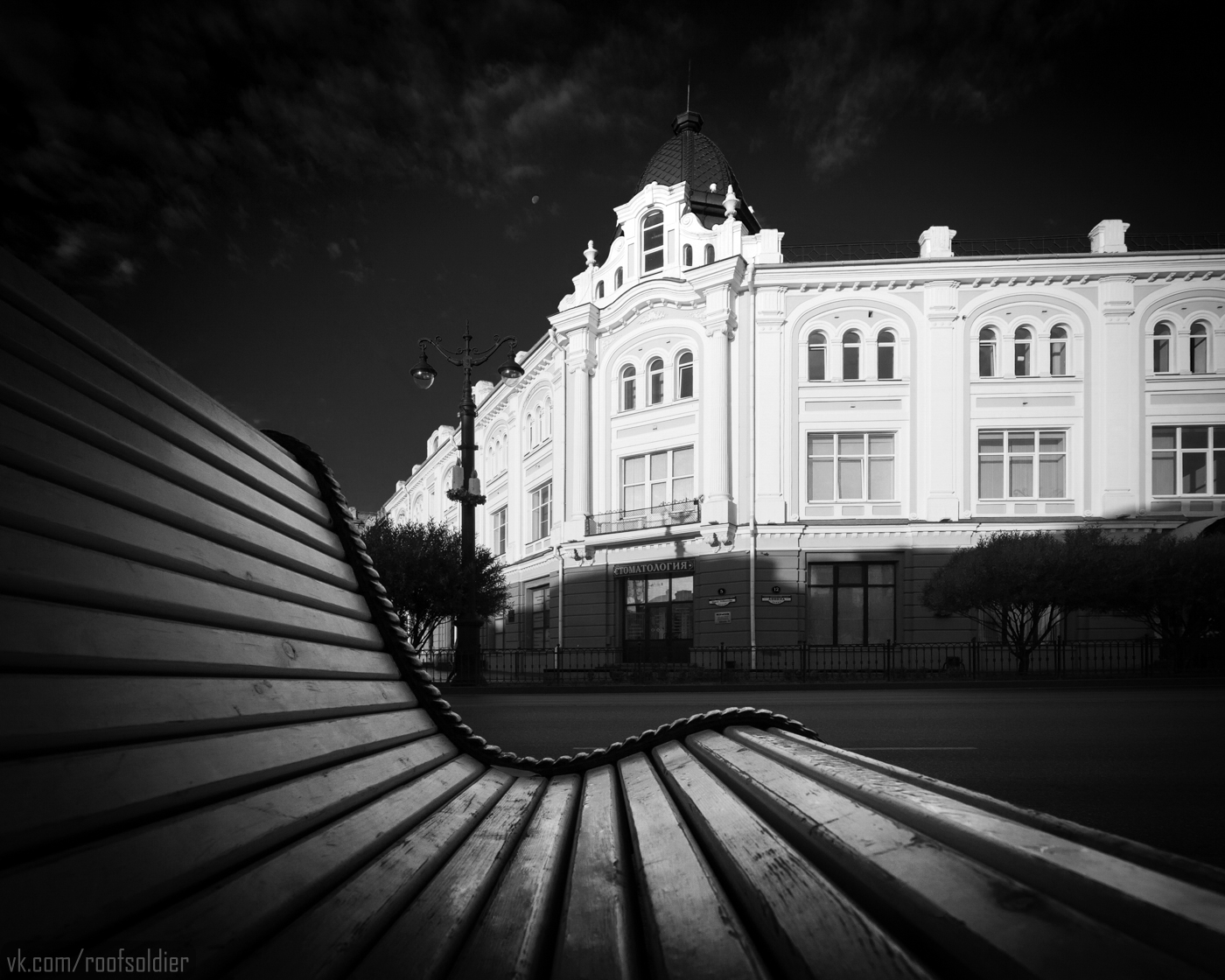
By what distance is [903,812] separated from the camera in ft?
4.48

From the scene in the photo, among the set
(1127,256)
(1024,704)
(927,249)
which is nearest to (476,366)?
(1024,704)

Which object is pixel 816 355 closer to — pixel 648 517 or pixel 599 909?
pixel 648 517

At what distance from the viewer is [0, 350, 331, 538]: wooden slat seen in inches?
50.5

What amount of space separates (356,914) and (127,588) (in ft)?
2.25

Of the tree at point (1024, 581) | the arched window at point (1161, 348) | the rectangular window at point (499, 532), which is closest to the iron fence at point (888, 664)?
the tree at point (1024, 581)

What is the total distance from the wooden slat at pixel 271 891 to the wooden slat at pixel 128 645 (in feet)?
1.24

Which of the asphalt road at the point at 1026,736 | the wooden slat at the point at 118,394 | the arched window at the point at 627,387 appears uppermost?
the arched window at the point at 627,387

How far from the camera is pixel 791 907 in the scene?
3.61 ft

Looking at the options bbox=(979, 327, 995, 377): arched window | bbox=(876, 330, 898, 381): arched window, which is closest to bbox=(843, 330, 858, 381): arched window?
bbox=(876, 330, 898, 381): arched window

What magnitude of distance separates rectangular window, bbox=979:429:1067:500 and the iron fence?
554cm

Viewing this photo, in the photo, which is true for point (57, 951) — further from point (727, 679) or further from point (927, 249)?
point (927, 249)

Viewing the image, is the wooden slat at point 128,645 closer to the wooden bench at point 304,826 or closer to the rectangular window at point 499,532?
the wooden bench at point 304,826

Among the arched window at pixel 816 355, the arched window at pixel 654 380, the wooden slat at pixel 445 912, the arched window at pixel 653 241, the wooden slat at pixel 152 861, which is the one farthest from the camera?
the arched window at pixel 653 241

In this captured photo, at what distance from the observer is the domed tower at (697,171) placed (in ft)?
96.6
